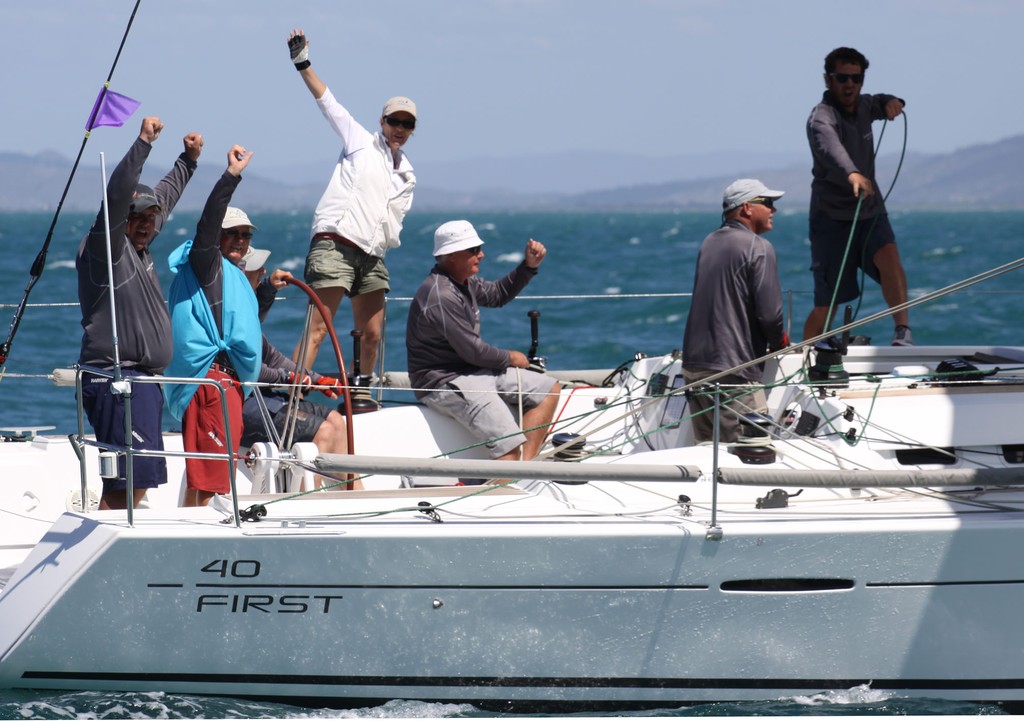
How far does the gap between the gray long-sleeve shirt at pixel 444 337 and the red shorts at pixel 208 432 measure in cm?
80

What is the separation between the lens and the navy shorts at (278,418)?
5938 mm

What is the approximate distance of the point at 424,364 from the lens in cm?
570

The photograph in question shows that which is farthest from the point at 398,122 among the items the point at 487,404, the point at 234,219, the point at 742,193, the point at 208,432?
the point at 208,432

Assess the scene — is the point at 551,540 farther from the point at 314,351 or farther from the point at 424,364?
the point at 314,351

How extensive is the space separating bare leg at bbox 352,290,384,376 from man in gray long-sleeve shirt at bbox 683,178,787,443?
1863 millimetres

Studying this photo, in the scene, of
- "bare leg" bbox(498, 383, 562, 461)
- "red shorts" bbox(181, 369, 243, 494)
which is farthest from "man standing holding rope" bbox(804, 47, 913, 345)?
"red shorts" bbox(181, 369, 243, 494)

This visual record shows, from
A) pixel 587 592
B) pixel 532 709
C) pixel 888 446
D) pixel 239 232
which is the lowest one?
pixel 532 709

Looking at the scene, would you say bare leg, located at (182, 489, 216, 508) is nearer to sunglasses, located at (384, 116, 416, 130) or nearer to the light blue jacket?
Result: the light blue jacket

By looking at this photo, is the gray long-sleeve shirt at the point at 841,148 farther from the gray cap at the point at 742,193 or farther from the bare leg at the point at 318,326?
the bare leg at the point at 318,326

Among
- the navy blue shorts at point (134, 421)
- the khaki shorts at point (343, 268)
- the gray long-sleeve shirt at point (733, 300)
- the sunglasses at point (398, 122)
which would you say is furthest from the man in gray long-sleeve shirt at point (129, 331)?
the gray long-sleeve shirt at point (733, 300)

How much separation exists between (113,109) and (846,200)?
3.54m

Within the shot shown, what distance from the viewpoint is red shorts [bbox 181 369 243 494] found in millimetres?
5027

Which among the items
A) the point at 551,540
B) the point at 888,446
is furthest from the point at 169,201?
the point at 888,446

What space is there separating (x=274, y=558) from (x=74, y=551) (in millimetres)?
625
